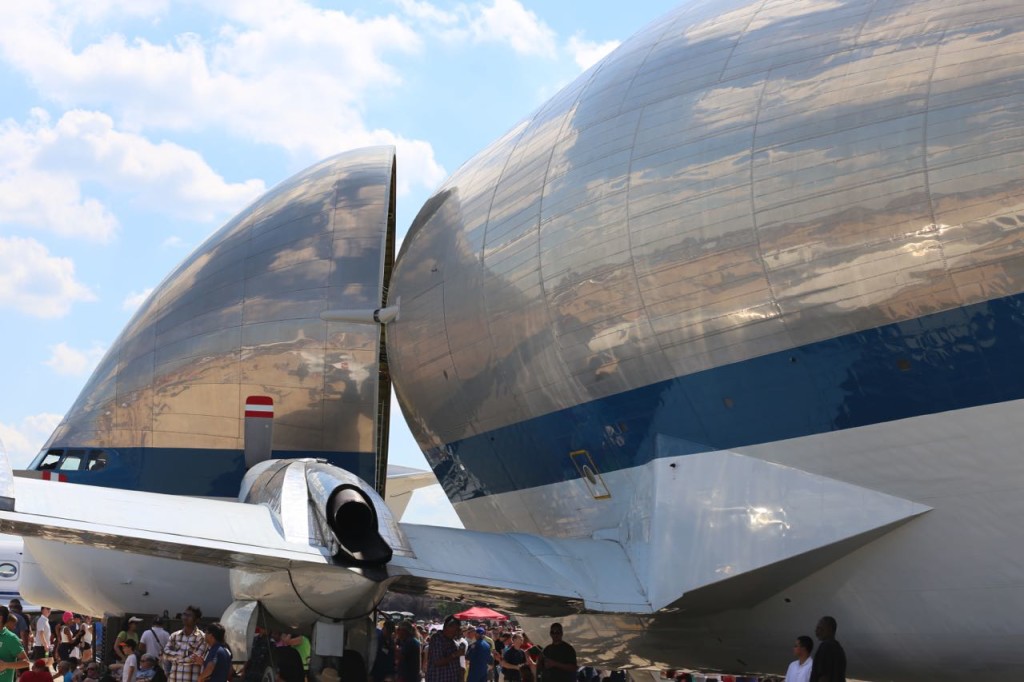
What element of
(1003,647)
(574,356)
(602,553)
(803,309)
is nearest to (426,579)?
(602,553)

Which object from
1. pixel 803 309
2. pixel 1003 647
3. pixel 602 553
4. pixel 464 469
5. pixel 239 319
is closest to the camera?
pixel 1003 647

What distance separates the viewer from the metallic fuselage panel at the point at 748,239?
8516mm

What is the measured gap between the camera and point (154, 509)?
30.8 ft

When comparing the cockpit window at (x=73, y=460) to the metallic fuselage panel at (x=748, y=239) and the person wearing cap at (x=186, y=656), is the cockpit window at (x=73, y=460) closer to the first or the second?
the metallic fuselage panel at (x=748, y=239)

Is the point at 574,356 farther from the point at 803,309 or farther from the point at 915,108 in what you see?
the point at 915,108

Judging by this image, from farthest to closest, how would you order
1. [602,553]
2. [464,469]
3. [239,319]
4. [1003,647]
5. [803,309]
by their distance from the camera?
[239,319] → [464,469] → [602,553] → [803,309] → [1003,647]

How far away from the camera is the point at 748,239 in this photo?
9.73 metres

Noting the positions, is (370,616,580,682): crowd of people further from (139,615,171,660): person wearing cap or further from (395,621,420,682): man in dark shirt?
(139,615,171,660): person wearing cap

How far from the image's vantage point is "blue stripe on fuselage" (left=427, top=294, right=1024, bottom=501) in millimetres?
8391

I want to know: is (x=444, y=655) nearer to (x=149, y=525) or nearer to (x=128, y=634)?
(x=149, y=525)

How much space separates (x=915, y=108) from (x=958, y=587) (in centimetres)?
372

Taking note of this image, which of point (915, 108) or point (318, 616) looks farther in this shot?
point (318, 616)

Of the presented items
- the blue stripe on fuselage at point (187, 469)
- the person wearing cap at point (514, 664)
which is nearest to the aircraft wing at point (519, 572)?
the person wearing cap at point (514, 664)

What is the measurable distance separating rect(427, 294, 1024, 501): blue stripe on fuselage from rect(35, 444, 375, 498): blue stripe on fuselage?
4.81m
